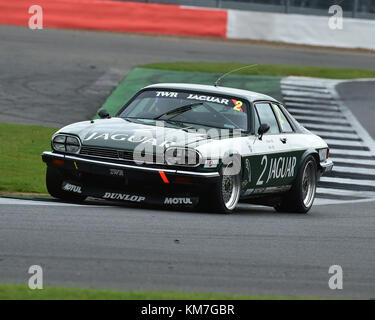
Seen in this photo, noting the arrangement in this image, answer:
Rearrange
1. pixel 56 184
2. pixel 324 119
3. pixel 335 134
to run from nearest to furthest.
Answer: pixel 56 184 < pixel 335 134 < pixel 324 119

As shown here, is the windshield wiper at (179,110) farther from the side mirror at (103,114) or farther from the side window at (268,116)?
the side window at (268,116)

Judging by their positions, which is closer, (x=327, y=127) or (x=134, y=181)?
(x=134, y=181)

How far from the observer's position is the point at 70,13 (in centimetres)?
2855

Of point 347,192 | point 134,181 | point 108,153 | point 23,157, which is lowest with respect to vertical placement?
point 347,192

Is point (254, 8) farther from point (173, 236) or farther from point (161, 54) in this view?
point (173, 236)

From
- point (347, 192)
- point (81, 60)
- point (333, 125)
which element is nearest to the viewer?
point (347, 192)

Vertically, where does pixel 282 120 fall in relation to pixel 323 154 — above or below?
above

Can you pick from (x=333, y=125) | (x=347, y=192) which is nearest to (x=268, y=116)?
(x=347, y=192)

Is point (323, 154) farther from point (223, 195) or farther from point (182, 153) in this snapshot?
point (182, 153)

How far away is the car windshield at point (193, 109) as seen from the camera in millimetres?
10500

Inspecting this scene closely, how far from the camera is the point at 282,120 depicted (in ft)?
38.2

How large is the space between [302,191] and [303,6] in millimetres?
18747
